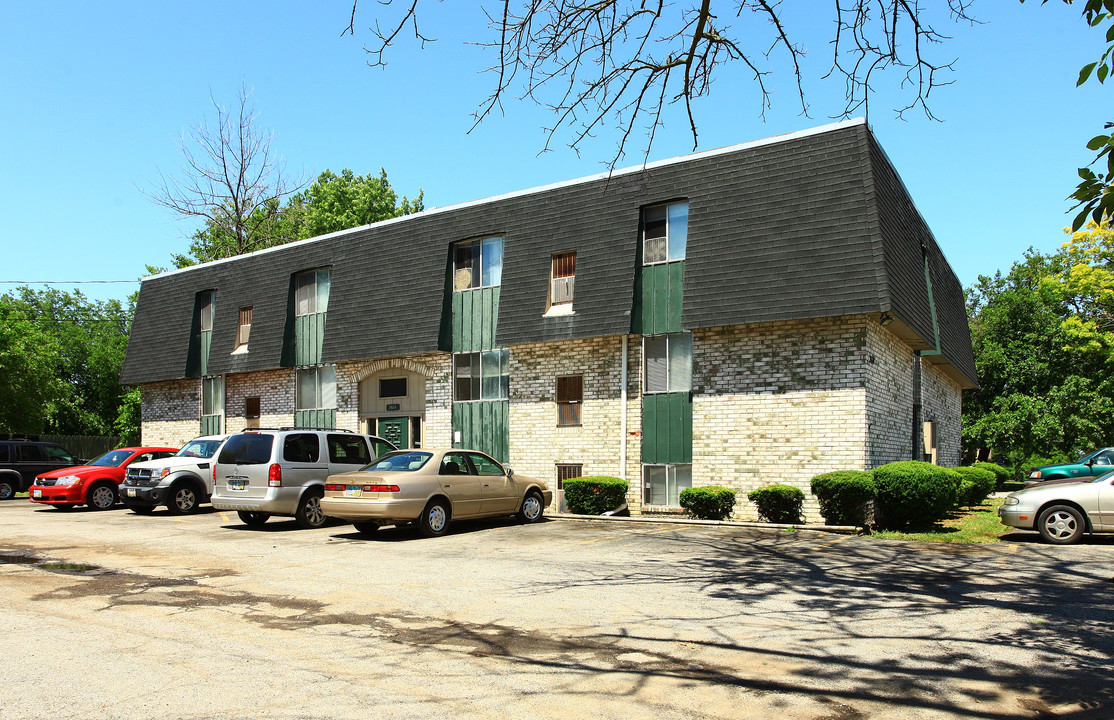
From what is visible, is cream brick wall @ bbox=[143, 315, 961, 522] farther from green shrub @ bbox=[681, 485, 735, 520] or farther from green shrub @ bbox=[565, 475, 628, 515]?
green shrub @ bbox=[565, 475, 628, 515]

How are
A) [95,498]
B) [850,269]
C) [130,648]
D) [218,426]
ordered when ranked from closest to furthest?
[130,648]
[850,269]
[95,498]
[218,426]

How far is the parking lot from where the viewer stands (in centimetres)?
531

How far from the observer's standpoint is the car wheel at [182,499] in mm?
19234

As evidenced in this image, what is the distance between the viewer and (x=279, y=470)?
611 inches

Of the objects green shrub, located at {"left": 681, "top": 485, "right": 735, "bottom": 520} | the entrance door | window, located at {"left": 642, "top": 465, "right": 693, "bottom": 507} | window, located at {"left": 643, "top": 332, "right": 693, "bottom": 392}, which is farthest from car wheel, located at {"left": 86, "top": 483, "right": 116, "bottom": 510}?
green shrub, located at {"left": 681, "top": 485, "right": 735, "bottom": 520}

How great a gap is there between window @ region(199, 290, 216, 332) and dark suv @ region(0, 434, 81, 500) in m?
6.50

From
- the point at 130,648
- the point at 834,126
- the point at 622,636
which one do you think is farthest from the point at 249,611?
the point at 834,126

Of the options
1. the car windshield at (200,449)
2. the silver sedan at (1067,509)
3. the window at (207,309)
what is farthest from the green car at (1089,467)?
the window at (207,309)

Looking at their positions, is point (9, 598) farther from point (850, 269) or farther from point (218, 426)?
point (218, 426)

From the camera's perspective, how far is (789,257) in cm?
1736

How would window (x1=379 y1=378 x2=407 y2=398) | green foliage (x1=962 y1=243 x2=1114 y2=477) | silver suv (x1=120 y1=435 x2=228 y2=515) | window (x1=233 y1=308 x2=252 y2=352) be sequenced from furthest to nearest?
green foliage (x1=962 y1=243 x2=1114 y2=477) < window (x1=233 y1=308 x2=252 y2=352) < window (x1=379 y1=378 x2=407 y2=398) < silver suv (x1=120 y1=435 x2=228 y2=515)

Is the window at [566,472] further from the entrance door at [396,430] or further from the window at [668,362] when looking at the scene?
the entrance door at [396,430]

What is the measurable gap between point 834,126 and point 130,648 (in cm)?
1603

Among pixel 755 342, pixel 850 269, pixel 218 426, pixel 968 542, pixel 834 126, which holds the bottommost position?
pixel 968 542
